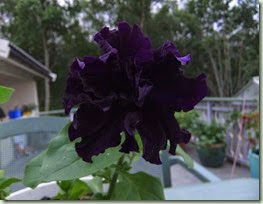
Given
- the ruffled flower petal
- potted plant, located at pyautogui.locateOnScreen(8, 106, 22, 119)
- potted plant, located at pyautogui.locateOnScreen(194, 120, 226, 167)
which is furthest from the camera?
→ potted plant, located at pyautogui.locateOnScreen(194, 120, 226, 167)

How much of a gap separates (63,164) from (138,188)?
96mm

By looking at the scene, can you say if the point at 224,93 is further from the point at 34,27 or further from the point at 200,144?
the point at 200,144

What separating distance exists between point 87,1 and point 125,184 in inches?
15.1

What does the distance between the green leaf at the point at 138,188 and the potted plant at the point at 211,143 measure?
1810 millimetres

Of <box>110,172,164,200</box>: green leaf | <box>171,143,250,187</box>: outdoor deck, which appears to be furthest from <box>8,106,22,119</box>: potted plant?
<box>171,143,250,187</box>: outdoor deck

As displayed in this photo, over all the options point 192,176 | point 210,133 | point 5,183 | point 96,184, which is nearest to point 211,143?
point 210,133

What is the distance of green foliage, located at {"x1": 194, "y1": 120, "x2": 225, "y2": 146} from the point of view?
2.28 metres

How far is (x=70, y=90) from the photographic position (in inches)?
9.1

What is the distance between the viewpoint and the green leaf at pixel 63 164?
25cm

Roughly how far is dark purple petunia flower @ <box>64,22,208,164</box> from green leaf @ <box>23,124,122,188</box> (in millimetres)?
35

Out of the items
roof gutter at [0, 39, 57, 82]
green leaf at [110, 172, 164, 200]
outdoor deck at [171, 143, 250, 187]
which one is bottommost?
outdoor deck at [171, 143, 250, 187]

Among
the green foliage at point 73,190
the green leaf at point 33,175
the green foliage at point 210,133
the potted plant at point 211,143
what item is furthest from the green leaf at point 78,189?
the green foliage at point 210,133

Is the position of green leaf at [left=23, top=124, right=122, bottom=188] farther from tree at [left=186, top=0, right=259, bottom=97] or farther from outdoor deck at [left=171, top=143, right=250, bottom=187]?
outdoor deck at [left=171, top=143, right=250, bottom=187]

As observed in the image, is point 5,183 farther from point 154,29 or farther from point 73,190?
point 154,29
